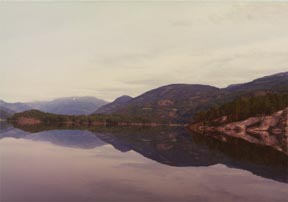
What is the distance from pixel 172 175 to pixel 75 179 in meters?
12.8

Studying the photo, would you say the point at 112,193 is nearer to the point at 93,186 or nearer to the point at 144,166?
the point at 93,186

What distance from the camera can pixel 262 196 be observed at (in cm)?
3606

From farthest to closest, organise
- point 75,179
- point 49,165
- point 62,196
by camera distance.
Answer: point 49,165 < point 75,179 < point 62,196

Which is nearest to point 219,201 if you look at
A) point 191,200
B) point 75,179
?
point 191,200

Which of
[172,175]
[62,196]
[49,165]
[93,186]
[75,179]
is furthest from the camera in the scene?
[49,165]

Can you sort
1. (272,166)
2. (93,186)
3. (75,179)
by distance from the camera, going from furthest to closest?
1. (272,166)
2. (75,179)
3. (93,186)

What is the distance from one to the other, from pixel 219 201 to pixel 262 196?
18.6ft

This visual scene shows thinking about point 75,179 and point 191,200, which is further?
point 75,179

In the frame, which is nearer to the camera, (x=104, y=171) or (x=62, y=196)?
(x=62, y=196)

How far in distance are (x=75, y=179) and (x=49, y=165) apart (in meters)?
12.5

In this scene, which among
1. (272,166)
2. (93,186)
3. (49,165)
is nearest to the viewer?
(93,186)

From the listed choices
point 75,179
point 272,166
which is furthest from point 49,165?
point 272,166

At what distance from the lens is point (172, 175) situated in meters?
47.9

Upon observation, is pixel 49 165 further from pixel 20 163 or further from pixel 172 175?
pixel 172 175
